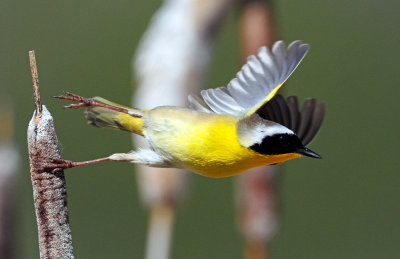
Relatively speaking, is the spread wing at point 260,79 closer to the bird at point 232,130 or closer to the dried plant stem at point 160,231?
the bird at point 232,130

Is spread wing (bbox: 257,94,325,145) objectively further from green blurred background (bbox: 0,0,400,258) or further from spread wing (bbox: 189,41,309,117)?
green blurred background (bbox: 0,0,400,258)

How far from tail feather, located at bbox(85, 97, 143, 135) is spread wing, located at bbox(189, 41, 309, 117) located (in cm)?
26

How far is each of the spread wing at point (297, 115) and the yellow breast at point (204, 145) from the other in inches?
6.5

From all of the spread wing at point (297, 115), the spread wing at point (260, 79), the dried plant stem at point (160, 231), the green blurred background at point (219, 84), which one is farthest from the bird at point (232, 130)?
the green blurred background at point (219, 84)

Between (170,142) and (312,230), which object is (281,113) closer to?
(170,142)

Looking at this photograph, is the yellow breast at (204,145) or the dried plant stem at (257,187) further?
the dried plant stem at (257,187)

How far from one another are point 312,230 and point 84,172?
1780 millimetres

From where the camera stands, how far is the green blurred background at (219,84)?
15.7 ft

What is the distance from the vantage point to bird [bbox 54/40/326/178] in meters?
1.51

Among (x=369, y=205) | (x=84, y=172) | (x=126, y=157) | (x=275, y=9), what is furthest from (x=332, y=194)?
(x=126, y=157)

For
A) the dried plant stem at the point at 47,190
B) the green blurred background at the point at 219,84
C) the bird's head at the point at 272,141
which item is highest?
the green blurred background at the point at 219,84

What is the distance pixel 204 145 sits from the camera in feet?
5.05

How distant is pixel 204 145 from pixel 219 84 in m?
3.60

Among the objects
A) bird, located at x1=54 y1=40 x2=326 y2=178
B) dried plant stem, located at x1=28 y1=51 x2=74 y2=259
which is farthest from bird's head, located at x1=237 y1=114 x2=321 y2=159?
dried plant stem, located at x1=28 y1=51 x2=74 y2=259
